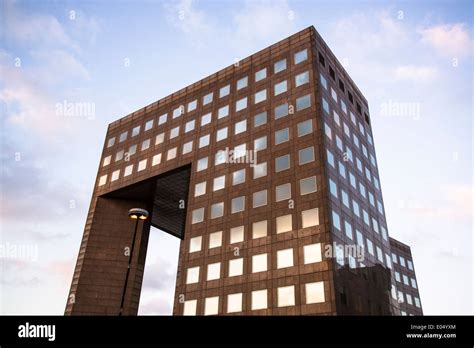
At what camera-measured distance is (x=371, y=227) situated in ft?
163

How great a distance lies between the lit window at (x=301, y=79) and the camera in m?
49.0

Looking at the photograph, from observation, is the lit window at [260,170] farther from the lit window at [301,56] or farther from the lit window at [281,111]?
the lit window at [301,56]

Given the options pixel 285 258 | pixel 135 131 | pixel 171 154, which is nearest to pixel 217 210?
pixel 285 258

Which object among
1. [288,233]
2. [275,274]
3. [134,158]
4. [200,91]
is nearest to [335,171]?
[288,233]

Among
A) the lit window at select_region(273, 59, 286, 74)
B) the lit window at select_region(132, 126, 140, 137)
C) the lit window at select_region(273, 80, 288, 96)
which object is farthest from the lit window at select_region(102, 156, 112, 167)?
the lit window at select_region(273, 59, 286, 74)

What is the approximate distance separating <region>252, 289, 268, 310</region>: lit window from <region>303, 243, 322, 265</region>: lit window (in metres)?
5.04

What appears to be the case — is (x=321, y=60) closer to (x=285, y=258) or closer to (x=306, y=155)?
(x=306, y=155)

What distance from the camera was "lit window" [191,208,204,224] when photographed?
49153mm

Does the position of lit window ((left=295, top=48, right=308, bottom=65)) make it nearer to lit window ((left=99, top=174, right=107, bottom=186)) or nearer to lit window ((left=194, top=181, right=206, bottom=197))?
lit window ((left=194, top=181, right=206, bottom=197))

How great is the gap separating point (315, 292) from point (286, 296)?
2.87m

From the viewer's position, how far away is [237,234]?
4475 cm
